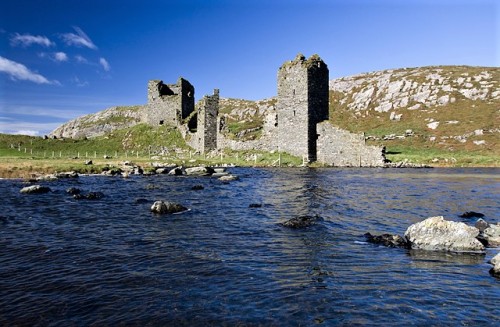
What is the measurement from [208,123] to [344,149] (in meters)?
26.1

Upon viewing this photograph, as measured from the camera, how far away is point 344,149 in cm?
5216

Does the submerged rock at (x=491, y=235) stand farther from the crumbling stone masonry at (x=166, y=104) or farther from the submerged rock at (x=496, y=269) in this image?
the crumbling stone masonry at (x=166, y=104)

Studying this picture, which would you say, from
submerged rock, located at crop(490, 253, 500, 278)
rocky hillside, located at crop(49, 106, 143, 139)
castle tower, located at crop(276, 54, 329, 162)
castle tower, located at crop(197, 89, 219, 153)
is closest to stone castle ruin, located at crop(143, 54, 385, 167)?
castle tower, located at crop(276, 54, 329, 162)

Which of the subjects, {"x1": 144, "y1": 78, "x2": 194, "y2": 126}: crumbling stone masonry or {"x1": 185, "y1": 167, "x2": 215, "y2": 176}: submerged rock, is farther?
{"x1": 144, "y1": 78, "x2": 194, "y2": 126}: crumbling stone masonry

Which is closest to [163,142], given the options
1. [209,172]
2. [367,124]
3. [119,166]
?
[119,166]

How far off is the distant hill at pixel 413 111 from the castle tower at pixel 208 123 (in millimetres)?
3590

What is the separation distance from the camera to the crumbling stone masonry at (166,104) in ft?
260

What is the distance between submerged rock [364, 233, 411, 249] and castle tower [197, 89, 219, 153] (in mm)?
54170

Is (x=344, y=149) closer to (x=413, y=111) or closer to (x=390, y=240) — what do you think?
(x=390, y=240)

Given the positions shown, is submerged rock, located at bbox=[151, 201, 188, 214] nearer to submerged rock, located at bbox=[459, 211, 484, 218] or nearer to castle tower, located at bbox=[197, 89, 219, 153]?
submerged rock, located at bbox=[459, 211, 484, 218]

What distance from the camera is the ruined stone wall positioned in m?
50.6

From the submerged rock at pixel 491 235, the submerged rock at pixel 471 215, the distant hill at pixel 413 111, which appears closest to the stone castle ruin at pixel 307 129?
the distant hill at pixel 413 111

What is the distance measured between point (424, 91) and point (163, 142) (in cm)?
7822

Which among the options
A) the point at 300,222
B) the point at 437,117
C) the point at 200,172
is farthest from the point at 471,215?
the point at 437,117
